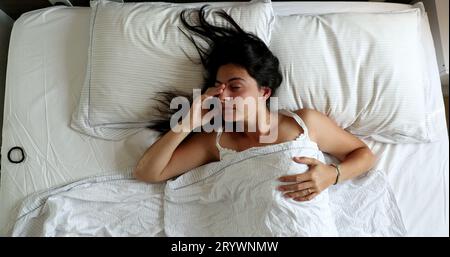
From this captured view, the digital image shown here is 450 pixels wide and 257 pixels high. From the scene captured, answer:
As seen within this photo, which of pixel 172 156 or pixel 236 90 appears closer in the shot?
pixel 236 90

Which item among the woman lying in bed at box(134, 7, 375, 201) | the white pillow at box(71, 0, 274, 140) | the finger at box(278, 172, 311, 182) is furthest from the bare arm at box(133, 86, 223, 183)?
the finger at box(278, 172, 311, 182)

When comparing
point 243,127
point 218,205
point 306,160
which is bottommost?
point 218,205

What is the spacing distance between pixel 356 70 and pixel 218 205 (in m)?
0.62

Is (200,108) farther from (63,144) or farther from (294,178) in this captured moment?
(63,144)

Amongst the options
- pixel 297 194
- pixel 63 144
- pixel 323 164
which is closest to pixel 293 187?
pixel 297 194

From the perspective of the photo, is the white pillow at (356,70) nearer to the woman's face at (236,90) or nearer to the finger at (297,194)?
the woman's face at (236,90)

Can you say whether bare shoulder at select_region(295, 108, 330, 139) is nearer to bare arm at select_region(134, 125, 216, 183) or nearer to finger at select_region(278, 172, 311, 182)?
finger at select_region(278, 172, 311, 182)

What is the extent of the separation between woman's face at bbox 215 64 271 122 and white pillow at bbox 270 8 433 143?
0.49 ft

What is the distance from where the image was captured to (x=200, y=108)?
3.64 feet

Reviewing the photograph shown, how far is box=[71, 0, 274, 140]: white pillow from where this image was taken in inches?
45.5

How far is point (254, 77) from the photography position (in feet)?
3.50
